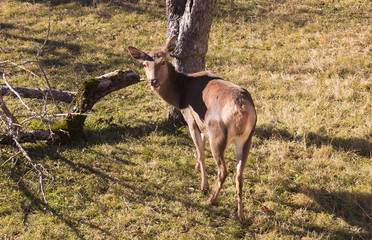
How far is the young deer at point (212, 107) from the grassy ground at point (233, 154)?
Result: 67 cm

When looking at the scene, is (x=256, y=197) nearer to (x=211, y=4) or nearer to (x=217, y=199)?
(x=217, y=199)

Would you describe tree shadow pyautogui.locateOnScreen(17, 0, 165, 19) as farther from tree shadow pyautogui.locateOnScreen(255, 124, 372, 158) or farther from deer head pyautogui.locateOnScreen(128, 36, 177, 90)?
tree shadow pyautogui.locateOnScreen(255, 124, 372, 158)

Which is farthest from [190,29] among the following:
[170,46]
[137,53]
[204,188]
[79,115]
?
[204,188]

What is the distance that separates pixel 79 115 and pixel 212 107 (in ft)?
10.9

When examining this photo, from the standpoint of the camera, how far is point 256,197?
5.64 metres

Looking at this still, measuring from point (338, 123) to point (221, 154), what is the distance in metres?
3.52

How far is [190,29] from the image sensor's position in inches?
275

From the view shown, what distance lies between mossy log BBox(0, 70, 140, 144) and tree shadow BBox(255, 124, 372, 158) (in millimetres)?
3405

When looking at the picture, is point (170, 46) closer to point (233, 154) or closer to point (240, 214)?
point (233, 154)

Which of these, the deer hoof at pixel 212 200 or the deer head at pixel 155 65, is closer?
the deer hoof at pixel 212 200

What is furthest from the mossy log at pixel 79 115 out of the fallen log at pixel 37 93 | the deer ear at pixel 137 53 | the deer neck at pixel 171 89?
the deer neck at pixel 171 89

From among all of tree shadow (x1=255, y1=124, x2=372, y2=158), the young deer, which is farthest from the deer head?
tree shadow (x1=255, y1=124, x2=372, y2=158)

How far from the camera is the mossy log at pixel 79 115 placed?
6914 mm

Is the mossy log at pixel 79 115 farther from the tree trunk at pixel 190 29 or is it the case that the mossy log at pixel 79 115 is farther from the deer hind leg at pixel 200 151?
the deer hind leg at pixel 200 151
